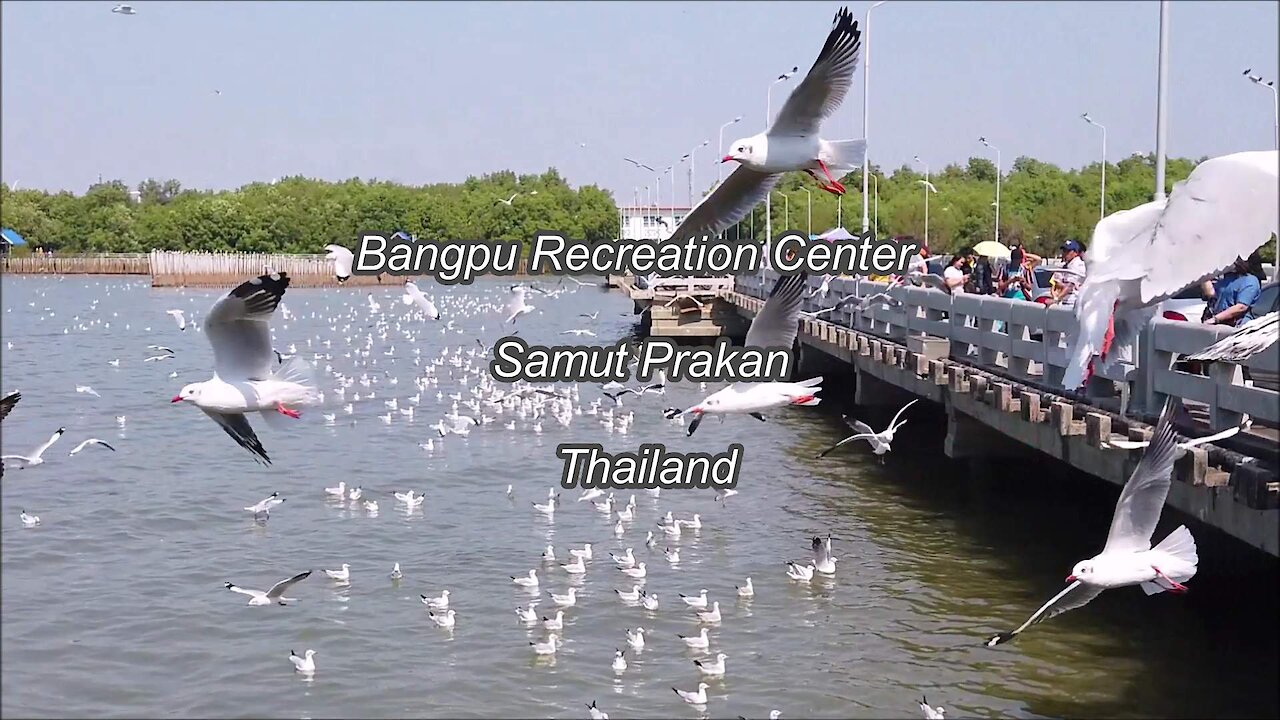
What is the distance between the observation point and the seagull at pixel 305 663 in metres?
12.1

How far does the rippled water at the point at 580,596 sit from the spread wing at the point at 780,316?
2549 millimetres

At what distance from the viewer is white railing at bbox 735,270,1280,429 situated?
914 cm

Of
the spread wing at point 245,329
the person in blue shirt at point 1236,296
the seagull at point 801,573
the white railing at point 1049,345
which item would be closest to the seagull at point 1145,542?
the white railing at point 1049,345

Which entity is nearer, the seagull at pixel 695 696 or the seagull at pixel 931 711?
the seagull at pixel 931 711

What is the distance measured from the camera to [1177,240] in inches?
294

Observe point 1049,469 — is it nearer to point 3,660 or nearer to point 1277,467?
point 1277,467

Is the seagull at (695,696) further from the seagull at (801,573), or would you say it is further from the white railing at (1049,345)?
the white railing at (1049,345)

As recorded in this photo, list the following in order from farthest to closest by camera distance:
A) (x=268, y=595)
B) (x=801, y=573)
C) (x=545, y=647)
A: (x=801, y=573), (x=268, y=595), (x=545, y=647)

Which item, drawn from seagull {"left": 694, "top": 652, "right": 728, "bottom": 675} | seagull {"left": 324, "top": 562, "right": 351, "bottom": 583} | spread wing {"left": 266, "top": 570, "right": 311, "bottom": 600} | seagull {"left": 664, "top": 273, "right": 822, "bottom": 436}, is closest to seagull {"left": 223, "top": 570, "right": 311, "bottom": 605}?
spread wing {"left": 266, "top": 570, "right": 311, "bottom": 600}

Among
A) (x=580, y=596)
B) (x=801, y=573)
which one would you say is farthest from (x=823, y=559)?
(x=580, y=596)

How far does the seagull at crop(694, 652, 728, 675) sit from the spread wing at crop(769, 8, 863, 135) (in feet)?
15.3

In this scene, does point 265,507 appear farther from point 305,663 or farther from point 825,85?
point 825,85

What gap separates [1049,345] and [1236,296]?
8.05 feet

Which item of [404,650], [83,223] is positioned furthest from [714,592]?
[83,223]
